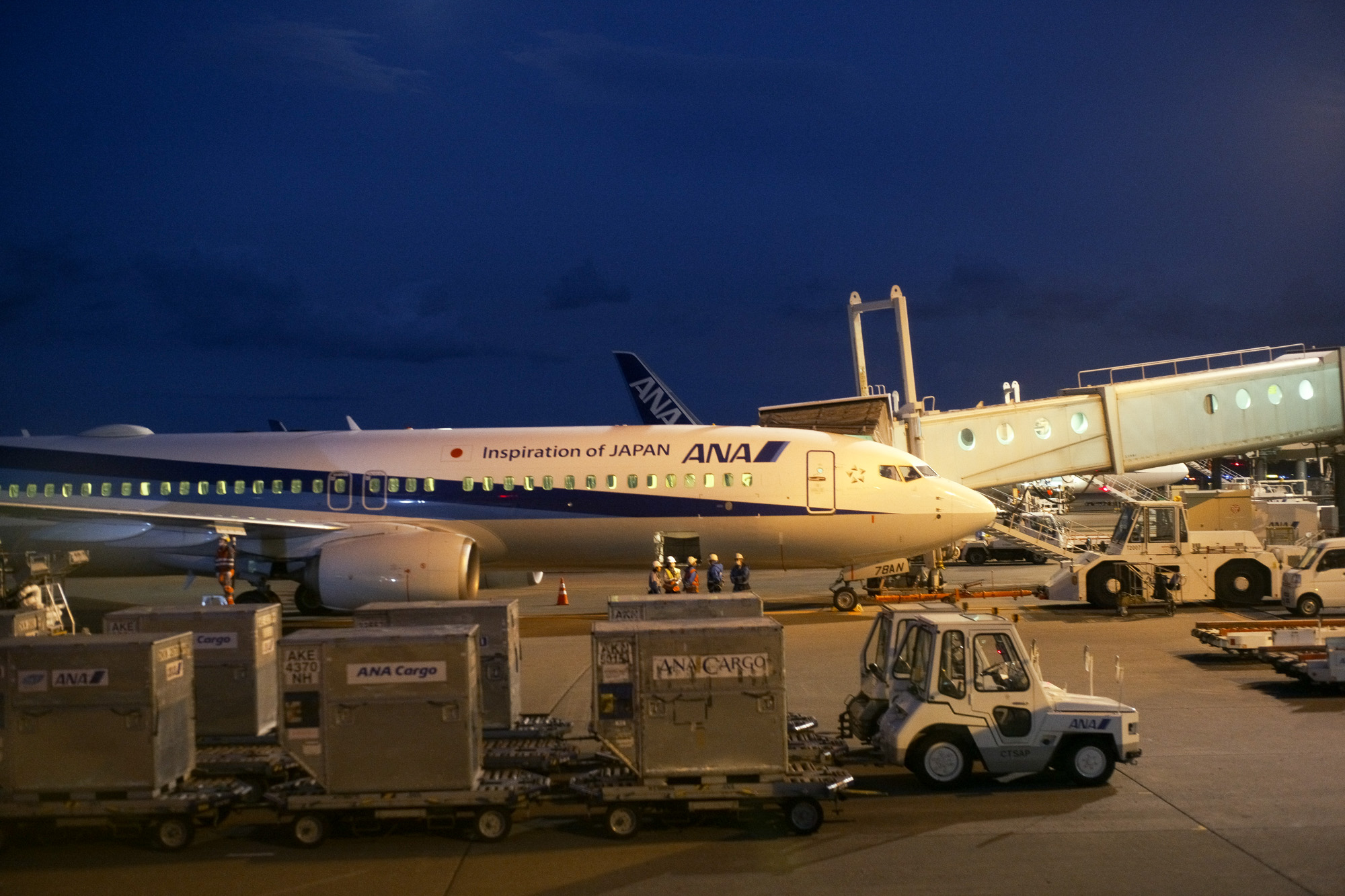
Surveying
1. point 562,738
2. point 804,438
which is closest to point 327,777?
point 562,738

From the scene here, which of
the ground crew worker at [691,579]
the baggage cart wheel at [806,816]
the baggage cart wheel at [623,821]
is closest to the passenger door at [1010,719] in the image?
the baggage cart wheel at [806,816]

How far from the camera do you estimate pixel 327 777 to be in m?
8.95

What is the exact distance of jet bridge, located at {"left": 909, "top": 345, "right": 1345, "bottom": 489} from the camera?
93.2 feet

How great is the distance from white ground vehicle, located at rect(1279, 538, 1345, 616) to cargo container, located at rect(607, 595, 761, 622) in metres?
13.9

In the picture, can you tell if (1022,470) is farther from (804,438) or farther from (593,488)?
(593,488)

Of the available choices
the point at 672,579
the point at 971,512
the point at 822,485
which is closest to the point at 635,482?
the point at 672,579

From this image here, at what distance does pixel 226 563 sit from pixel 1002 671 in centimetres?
1638

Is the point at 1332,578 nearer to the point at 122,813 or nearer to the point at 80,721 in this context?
the point at 122,813

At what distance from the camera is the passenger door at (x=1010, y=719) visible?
10203 mm

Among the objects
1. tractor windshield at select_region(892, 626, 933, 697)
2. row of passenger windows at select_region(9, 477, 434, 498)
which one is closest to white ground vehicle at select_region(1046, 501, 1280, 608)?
tractor windshield at select_region(892, 626, 933, 697)

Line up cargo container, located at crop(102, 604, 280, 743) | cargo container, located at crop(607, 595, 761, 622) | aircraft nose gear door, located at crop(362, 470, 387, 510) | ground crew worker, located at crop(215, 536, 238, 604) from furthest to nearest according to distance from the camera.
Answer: aircraft nose gear door, located at crop(362, 470, 387, 510) < ground crew worker, located at crop(215, 536, 238, 604) < cargo container, located at crop(607, 595, 761, 622) < cargo container, located at crop(102, 604, 280, 743)

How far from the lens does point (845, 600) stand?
79.6 feet

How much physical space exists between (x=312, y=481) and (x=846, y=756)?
1609 centimetres

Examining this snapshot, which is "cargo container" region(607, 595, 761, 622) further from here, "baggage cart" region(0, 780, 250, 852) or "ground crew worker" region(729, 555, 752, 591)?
Result: "ground crew worker" region(729, 555, 752, 591)
